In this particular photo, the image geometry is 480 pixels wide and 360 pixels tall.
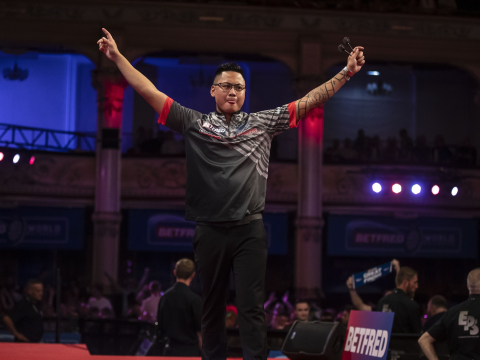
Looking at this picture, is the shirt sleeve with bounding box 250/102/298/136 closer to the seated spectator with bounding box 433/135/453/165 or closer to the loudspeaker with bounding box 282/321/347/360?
the loudspeaker with bounding box 282/321/347/360

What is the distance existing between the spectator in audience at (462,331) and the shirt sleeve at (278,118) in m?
2.30

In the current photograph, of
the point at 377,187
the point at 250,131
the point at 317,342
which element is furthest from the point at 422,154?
the point at 250,131

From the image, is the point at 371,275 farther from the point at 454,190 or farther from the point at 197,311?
the point at 454,190

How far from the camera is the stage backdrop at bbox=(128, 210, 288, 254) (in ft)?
49.2

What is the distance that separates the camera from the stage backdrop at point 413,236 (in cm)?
1520

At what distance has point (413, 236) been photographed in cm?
1533

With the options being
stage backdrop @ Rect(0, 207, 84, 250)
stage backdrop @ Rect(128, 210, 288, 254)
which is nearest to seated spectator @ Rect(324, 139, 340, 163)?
stage backdrop @ Rect(128, 210, 288, 254)

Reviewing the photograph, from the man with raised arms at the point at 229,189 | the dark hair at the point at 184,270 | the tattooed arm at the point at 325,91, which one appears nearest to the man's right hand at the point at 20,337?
the dark hair at the point at 184,270

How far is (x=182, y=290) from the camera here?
215 inches

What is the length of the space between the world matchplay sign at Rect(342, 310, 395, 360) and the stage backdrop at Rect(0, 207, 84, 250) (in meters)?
11.2

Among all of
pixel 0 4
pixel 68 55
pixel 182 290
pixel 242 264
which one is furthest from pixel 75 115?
pixel 242 264

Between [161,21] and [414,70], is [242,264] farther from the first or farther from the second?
[414,70]

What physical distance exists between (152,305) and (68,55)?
1022 centimetres

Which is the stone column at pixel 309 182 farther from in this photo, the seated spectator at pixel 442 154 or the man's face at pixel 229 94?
the man's face at pixel 229 94
